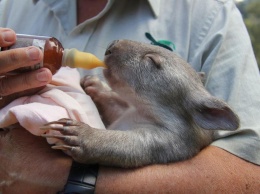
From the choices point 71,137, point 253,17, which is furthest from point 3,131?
point 253,17

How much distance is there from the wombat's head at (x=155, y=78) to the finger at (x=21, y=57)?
393 millimetres

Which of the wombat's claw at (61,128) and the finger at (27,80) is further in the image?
the finger at (27,80)

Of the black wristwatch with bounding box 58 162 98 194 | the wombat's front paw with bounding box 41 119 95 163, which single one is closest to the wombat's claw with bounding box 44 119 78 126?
the wombat's front paw with bounding box 41 119 95 163

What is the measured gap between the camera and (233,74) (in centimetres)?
244

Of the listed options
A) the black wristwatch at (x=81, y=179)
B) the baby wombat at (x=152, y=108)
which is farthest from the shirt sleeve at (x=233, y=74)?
the black wristwatch at (x=81, y=179)

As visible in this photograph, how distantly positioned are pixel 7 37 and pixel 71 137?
17.6 inches

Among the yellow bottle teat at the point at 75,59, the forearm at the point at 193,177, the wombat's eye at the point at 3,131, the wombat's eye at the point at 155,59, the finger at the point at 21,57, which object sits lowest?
the forearm at the point at 193,177

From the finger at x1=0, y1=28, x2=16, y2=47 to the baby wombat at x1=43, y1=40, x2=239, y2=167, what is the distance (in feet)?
1.36

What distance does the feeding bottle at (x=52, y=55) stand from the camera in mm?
2080

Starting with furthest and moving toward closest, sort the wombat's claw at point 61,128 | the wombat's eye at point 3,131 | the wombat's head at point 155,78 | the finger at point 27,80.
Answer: the wombat's head at point 155,78 < the wombat's eye at point 3,131 < the finger at point 27,80 < the wombat's claw at point 61,128

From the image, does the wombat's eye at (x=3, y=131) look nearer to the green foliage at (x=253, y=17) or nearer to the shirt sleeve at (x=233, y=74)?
the shirt sleeve at (x=233, y=74)

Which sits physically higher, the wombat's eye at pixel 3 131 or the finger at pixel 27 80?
the finger at pixel 27 80

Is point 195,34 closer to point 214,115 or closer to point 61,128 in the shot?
point 214,115

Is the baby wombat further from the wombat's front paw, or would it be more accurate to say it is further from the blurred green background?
the blurred green background
